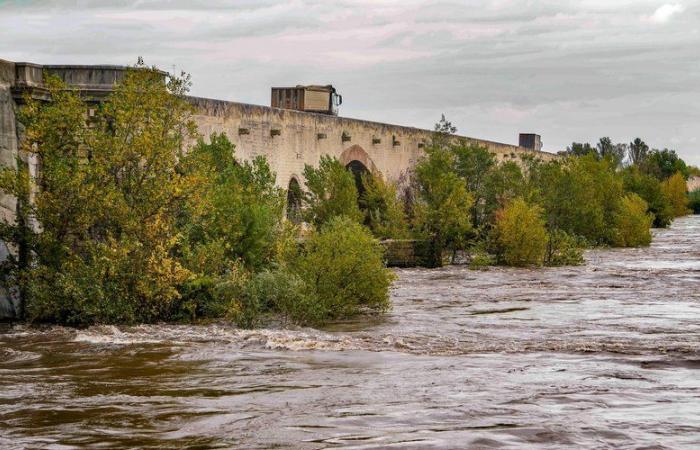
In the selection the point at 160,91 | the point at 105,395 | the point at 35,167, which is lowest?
the point at 105,395

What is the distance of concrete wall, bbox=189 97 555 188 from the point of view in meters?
22.1

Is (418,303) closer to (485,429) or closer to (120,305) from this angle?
(120,305)

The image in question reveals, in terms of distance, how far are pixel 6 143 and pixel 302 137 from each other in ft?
42.7

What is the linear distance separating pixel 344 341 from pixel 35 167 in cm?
458

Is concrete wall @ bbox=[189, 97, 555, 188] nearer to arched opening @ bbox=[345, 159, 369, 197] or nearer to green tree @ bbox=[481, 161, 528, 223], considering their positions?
arched opening @ bbox=[345, 159, 369, 197]

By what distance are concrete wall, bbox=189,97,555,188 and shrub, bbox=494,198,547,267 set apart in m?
4.92

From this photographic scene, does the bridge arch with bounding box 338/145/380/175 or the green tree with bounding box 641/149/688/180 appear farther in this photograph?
the green tree with bounding box 641/149/688/180

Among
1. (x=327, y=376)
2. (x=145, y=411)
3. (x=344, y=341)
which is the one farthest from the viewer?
(x=344, y=341)

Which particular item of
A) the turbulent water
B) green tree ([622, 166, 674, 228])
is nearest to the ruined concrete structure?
the turbulent water

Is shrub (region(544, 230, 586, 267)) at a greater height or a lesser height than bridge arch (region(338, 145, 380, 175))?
lesser

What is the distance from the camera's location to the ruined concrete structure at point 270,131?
13414 mm

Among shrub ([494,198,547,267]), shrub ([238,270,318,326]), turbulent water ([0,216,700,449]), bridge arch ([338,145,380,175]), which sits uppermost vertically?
bridge arch ([338,145,380,175])

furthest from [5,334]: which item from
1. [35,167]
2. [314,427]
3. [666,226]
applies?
[666,226]

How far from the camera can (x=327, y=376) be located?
9766mm
